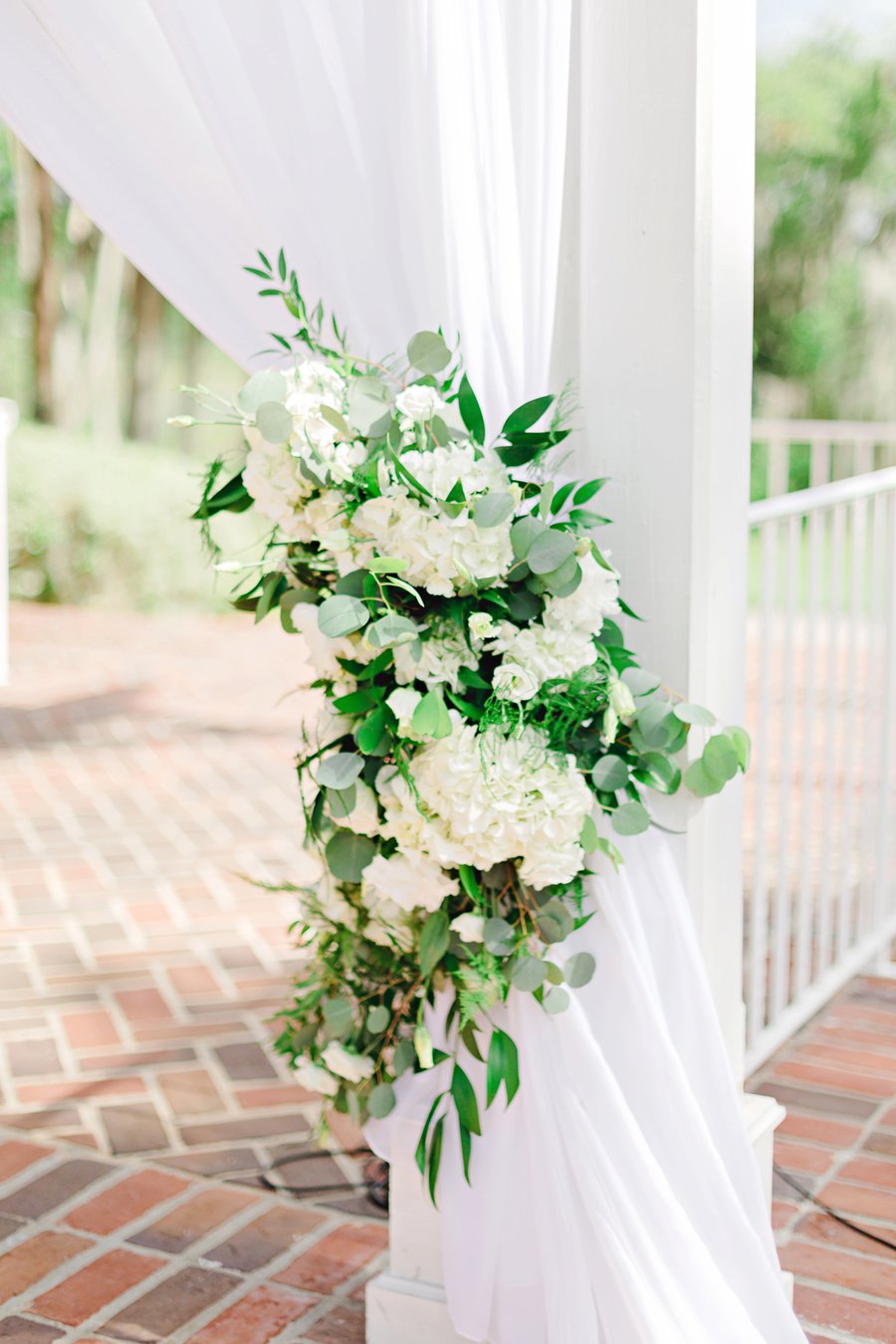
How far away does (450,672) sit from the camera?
5.63ft

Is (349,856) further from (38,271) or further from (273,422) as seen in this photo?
(38,271)

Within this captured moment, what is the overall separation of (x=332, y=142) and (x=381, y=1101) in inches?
47.4

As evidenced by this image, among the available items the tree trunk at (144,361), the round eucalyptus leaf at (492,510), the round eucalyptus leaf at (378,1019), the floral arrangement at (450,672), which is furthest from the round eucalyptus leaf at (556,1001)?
the tree trunk at (144,361)

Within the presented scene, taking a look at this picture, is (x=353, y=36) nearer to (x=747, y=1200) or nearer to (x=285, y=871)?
(x=747, y=1200)

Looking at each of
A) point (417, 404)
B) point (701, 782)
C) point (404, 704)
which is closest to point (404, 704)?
point (404, 704)

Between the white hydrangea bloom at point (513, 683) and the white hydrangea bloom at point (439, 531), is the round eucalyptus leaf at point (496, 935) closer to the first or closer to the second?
the white hydrangea bloom at point (513, 683)

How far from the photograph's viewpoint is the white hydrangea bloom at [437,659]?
5.60 feet

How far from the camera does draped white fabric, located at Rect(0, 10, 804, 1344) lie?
5.84 feet

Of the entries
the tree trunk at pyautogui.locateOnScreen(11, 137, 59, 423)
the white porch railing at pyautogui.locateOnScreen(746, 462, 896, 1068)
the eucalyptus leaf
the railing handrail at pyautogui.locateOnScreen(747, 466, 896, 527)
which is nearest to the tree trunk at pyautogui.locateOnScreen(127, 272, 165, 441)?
the tree trunk at pyautogui.locateOnScreen(11, 137, 59, 423)

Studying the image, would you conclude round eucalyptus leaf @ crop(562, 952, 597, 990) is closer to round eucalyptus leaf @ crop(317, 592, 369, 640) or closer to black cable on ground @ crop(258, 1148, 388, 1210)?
round eucalyptus leaf @ crop(317, 592, 369, 640)

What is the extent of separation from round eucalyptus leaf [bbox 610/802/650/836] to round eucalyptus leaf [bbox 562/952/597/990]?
16 centimetres

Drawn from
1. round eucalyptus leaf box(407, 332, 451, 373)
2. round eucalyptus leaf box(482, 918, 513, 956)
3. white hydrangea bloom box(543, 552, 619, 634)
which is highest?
round eucalyptus leaf box(407, 332, 451, 373)

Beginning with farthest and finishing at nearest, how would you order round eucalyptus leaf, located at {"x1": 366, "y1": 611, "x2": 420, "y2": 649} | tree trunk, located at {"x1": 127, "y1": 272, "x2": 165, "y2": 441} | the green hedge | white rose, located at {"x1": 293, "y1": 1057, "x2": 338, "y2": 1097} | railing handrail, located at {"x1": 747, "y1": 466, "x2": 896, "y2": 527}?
1. tree trunk, located at {"x1": 127, "y1": 272, "x2": 165, "y2": 441}
2. the green hedge
3. railing handrail, located at {"x1": 747, "y1": 466, "x2": 896, "y2": 527}
4. white rose, located at {"x1": 293, "y1": 1057, "x2": 338, "y2": 1097}
5. round eucalyptus leaf, located at {"x1": 366, "y1": 611, "x2": 420, "y2": 649}

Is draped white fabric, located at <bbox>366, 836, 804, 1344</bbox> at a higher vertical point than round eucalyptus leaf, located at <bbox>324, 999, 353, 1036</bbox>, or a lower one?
lower
